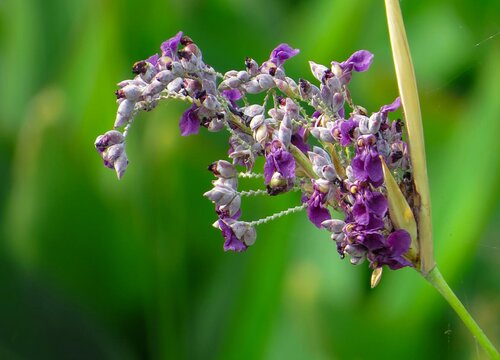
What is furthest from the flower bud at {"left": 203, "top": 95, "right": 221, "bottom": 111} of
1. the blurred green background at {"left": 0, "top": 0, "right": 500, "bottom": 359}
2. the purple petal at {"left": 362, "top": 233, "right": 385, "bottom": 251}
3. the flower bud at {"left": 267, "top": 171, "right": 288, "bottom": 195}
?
the blurred green background at {"left": 0, "top": 0, "right": 500, "bottom": 359}

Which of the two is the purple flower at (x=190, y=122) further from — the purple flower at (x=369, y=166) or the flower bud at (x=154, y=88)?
the purple flower at (x=369, y=166)

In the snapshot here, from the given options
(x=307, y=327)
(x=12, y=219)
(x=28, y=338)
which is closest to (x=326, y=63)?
(x=307, y=327)

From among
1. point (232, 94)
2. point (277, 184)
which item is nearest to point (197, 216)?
point (232, 94)

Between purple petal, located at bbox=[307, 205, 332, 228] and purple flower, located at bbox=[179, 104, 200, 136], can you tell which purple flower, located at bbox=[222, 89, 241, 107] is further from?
purple petal, located at bbox=[307, 205, 332, 228]

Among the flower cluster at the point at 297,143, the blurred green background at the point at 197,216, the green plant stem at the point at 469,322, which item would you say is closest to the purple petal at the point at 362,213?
the flower cluster at the point at 297,143

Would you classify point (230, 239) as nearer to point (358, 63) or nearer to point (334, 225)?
point (334, 225)

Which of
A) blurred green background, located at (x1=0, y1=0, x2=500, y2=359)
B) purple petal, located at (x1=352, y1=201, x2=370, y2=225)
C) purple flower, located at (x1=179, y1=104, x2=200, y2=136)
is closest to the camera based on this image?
purple petal, located at (x1=352, y1=201, x2=370, y2=225)
